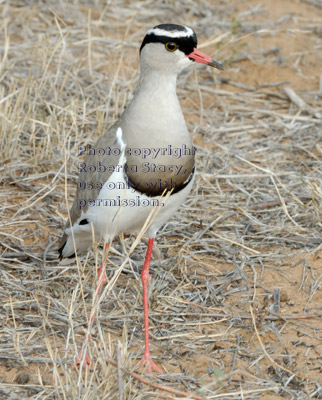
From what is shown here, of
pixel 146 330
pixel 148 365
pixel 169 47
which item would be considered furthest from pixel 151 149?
pixel 148 365

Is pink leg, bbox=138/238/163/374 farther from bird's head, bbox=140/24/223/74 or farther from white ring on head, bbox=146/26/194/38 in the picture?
white ring on head, bbox=146/26/194/38

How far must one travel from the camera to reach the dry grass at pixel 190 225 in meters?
3.49

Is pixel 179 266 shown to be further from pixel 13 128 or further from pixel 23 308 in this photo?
pixel 13 128

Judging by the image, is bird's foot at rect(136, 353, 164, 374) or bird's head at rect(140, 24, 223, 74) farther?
bird's head at rect(140, 24, 223, 74)

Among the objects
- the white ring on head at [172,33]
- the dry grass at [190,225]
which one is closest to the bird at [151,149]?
the white ring on head at [172,33]

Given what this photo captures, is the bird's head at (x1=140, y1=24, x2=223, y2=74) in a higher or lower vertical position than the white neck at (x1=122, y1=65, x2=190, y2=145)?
higher

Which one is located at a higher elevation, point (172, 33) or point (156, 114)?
point (172, 33)

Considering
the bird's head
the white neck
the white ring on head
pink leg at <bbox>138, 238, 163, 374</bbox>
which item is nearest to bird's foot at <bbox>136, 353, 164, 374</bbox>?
pink leg at <bbox>138, 238, 163, 374</bbox>

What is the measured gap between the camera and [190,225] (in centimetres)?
480

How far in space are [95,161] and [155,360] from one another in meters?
1.07

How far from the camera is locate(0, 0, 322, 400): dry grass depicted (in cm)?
349

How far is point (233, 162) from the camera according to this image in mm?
5484

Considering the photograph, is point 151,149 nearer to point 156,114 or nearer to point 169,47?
point 156,114

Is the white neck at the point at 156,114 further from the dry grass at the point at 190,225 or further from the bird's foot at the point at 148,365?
the bird's foot at the point at 148,365
